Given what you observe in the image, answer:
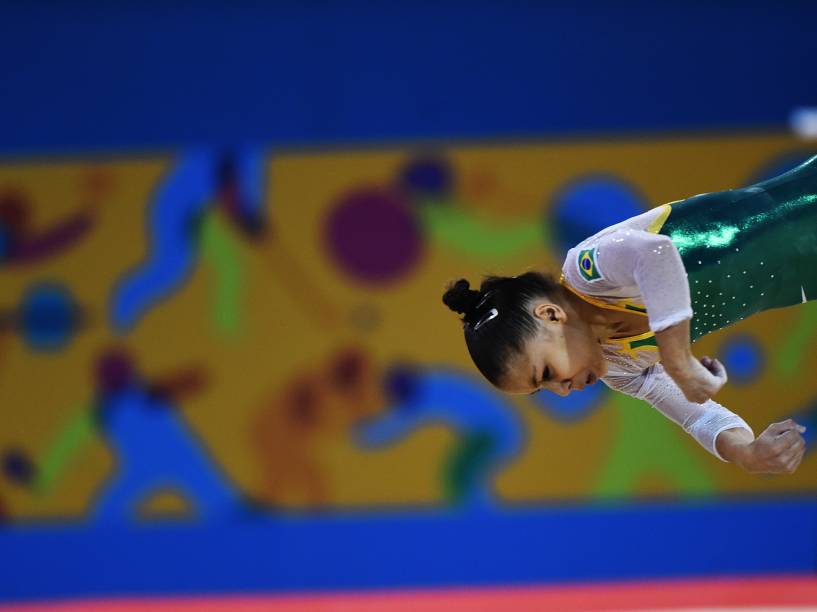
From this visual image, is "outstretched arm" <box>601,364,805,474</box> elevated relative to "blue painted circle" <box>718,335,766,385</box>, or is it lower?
elevated

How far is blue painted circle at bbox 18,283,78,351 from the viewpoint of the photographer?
16.4ft

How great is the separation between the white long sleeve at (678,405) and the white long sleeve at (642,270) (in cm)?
34

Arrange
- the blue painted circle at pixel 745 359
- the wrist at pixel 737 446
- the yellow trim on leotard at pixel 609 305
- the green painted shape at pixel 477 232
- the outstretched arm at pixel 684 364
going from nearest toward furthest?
the outstretched arm at pixel 684 364 < the wrist at pixel 737 446 < the yellow trim on leotard at pixel 609 305 < the blue painted circle at pixel 745 359 < the green painted shape at pixel 477 232

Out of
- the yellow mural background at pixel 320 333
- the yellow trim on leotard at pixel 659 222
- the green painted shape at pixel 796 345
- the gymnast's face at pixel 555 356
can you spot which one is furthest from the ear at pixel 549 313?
the green painted shape at pixel 796 345

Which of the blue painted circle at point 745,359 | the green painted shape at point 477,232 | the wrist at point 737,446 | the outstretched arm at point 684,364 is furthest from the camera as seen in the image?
the green painted shape at point 477,232

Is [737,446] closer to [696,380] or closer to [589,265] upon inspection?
[696,380]

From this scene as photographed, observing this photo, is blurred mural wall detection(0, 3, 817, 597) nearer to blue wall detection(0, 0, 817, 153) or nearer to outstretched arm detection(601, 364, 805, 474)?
blue wall detection(0, 0, 817, 153)

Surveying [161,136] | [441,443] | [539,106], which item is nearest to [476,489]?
[441,443]

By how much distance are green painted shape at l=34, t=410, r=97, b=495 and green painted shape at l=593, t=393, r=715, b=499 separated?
2333 millimetres

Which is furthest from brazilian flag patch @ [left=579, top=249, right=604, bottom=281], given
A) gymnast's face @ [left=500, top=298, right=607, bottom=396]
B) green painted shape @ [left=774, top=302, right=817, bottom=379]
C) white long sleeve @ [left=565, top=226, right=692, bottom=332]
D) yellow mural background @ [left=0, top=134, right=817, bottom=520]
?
green painted shape @ [left=774, top=302, right=817, bottom=379]

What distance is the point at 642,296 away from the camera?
2.26 meters

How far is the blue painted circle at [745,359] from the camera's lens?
189 inches

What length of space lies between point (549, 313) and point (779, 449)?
22.1 inches

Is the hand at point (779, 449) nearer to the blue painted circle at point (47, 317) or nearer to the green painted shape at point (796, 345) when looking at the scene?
the green painted shape at point (796, 345)
